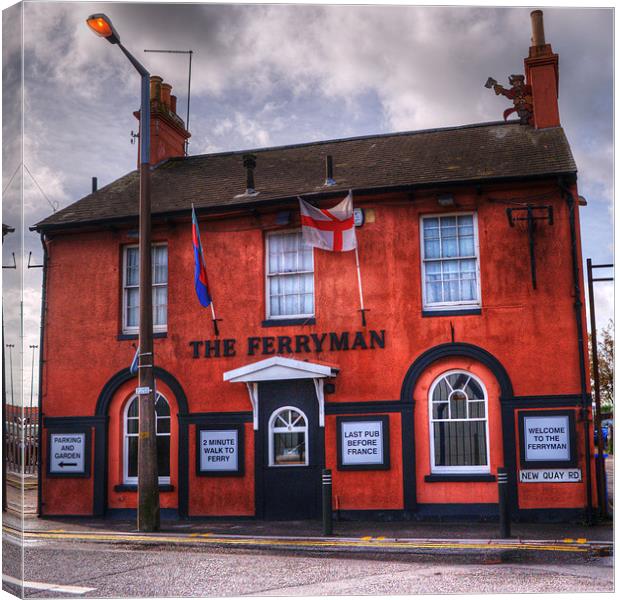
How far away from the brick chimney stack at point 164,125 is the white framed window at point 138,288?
2566 millimetres

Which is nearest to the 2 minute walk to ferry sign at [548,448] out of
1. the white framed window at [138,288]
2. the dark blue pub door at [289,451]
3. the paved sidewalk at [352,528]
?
the paved sidewalk at [352,528]

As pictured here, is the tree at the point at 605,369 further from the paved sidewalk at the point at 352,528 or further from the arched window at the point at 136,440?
the arched window at the point at 136,440

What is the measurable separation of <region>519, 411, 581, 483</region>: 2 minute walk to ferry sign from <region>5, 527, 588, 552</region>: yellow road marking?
2140 millimetres

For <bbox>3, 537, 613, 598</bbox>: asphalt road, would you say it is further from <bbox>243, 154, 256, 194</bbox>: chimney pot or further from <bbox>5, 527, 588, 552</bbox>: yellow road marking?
<bbox>243, 154, 256, 194</bbox>: chimney pot

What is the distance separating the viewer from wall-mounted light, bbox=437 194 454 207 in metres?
13.0

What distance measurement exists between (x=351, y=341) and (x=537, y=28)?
5.37 meters

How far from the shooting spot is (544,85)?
13453 millimetres

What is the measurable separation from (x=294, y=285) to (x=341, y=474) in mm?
3157

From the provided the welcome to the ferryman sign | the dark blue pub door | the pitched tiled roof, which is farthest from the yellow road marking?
the pitched tiled roof

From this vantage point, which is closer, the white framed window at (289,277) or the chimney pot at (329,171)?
the white framed window at (289,277)

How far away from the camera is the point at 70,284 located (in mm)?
13984

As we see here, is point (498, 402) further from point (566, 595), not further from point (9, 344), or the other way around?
point (9, 344)

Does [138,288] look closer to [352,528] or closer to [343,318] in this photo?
[343,318]

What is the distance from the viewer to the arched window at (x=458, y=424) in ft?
41.0
